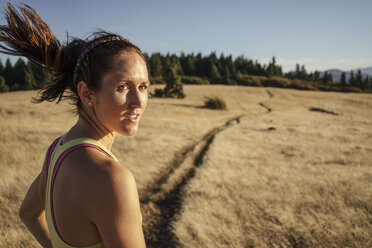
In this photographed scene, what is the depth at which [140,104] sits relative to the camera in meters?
1.47

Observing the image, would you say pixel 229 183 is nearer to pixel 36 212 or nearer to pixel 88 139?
pixel 36 212

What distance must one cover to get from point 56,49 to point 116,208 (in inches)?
46.7

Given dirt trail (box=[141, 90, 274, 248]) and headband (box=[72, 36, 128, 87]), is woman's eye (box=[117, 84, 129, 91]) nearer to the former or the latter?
headband (box=[72, 36, 128, 87])

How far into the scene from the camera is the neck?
1.43 m

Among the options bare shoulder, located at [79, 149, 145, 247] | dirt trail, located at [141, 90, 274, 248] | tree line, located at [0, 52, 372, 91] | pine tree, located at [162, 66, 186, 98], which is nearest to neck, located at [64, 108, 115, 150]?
bare shoulder, located at [79, 149, 145, 247]

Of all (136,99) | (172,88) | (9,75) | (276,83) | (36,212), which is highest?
(9,75)

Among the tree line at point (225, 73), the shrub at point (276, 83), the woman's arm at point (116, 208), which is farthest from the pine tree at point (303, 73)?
the woman's arm at point (116, 208)

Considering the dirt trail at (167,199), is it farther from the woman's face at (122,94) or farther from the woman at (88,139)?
the woman's face at (122,94)

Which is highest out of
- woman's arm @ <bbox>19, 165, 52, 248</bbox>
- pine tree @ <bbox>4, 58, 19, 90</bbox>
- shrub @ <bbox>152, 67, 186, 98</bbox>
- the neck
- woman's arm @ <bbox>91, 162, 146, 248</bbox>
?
pine tree @ <bbox>4, 58, 19, 90</bbox>

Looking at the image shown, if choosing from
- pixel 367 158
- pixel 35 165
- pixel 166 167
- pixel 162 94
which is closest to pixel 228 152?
pixel 166 167

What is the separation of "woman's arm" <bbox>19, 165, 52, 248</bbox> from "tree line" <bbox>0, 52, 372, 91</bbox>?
118ft

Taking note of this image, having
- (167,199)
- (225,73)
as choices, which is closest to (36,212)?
(167,199)

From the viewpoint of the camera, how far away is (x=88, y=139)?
129 centimetres

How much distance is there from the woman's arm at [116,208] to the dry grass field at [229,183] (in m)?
2.51
